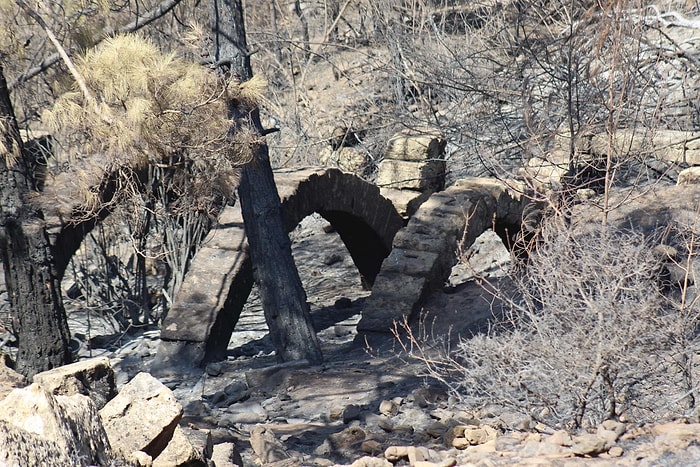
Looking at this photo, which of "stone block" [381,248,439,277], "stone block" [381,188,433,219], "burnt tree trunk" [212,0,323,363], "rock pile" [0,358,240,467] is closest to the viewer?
"rock pile" [0,358,240,467]

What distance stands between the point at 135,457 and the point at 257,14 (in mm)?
16655

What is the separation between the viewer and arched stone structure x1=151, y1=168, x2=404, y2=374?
842cm

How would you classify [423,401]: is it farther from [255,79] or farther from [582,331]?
[255,79]

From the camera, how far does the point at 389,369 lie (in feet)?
25.0

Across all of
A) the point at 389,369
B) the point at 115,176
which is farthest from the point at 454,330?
the point at 115,176

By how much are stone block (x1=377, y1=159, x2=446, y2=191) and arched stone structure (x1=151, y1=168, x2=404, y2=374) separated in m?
1.59

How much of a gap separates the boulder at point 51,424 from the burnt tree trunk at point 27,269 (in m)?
3.44

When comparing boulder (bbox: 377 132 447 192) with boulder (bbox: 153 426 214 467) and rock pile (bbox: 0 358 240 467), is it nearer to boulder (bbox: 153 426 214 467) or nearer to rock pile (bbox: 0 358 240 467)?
rock pile (bbox: 0 358 240 467)

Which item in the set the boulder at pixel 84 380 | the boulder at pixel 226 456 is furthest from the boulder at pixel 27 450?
the boulder at pixel 226 456

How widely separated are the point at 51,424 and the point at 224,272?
5987 millimetres

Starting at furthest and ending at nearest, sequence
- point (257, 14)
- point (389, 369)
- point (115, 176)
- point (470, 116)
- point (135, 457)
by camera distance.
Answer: point (257, 14) → point (470, 116) → point (389, 369) → point (115, 176) → point (135, 457)

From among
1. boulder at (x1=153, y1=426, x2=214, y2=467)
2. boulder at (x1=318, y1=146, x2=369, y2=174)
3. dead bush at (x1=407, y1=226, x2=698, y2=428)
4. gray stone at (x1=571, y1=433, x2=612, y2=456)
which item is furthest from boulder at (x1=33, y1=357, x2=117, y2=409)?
boulder at (x1=318, y1=146, x2=369, y2=174)

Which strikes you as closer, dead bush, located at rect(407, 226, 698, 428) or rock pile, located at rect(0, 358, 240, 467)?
rock pile, located at rect(0, 358, 240, 467)

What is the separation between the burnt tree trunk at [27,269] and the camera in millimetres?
6223
